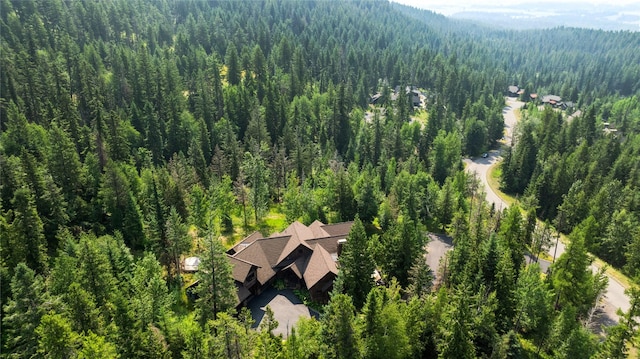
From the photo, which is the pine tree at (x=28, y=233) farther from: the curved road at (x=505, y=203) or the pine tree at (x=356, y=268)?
the curved road at (x=505, y=203)

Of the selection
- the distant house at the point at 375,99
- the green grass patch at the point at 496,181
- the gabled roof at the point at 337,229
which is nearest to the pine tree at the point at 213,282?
the gabled roof at the point at 337,229

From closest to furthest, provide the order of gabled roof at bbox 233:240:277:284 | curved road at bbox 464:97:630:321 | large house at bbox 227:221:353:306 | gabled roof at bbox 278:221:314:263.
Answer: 1. large house at bbox 227:221:353:306
2. gabled roof at bbox 233:240:277:284
3. gabled roof at bbox 278:221:314:263
4. curved road at bbox 464:97:630:321

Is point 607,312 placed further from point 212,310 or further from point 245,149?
point 245,149

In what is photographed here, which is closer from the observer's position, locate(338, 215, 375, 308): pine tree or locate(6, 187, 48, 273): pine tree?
Answer: locate(338, 215, 375, 308): pine tree

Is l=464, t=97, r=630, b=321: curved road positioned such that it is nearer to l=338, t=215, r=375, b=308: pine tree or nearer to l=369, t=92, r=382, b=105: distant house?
l=338, t=215, r=375, b=308: pine tree

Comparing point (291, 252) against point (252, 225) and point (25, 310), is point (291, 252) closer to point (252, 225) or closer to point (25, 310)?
point (252, 225)

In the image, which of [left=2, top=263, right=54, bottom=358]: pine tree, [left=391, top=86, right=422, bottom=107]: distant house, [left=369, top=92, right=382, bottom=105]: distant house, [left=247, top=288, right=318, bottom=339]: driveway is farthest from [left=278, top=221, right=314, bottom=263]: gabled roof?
[left=369, top=92, right=382, bottom=105]: distant house
